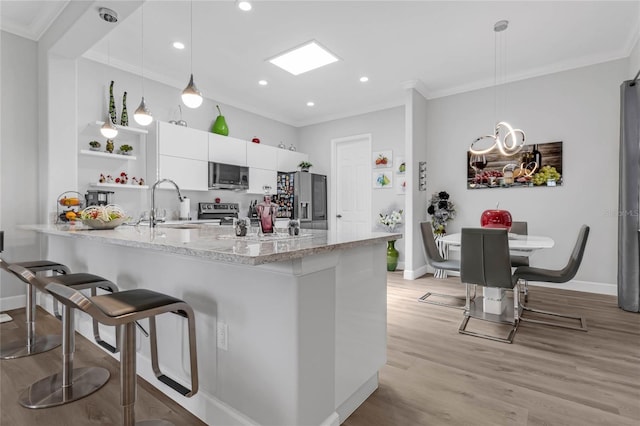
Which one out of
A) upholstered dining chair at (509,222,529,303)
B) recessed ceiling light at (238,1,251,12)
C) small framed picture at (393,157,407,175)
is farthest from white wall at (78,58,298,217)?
upholstered dining chair at (509,222,529,303)

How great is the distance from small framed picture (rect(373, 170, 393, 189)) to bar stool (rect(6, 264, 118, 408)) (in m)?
4.49

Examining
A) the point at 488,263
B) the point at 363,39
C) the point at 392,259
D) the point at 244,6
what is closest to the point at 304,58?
the point at 363,39

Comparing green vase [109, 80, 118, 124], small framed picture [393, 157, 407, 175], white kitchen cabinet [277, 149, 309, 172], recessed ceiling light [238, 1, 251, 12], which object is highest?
recessed ceiling light [238, 1, 251, 12]

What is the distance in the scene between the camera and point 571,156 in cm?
402

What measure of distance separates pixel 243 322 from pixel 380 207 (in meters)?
4.52

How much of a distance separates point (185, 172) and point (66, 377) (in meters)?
2.95

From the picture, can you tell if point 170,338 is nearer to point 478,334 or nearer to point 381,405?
point 381,405

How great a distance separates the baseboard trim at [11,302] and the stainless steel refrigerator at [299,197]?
3545 mm

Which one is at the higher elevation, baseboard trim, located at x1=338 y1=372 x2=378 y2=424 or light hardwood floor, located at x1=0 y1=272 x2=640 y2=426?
baseboard trim, located at x1=338 y1=372 x2=378 y2=424

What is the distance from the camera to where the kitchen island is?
1240mm

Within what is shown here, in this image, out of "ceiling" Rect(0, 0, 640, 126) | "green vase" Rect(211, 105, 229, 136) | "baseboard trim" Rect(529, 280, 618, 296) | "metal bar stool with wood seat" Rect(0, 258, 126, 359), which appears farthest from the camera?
"green vase" Rect(211, 105, 229, 136)

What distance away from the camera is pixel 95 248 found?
242 centimetres

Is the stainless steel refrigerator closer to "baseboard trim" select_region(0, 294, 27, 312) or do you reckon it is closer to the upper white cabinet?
the upper white cabinet

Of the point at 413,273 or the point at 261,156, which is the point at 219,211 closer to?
the point at 261,156
